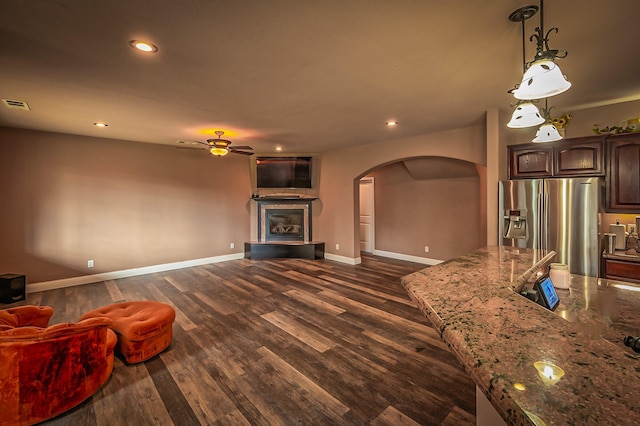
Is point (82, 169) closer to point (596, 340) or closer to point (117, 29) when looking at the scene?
point (117, 29)

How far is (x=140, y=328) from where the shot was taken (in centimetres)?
250

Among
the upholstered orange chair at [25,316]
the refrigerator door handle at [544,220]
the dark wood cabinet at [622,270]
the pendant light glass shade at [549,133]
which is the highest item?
the pendant light glass shade at [549,133]

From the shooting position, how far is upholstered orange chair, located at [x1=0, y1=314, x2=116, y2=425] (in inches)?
71.0

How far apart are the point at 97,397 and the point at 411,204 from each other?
6120 mm

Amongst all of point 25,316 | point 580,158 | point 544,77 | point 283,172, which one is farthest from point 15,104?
point 580,158

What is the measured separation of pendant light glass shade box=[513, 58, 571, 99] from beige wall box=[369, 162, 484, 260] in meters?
4.39

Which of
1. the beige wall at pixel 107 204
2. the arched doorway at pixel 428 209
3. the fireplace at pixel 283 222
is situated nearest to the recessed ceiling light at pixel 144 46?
the beige wall at pixel 107 204

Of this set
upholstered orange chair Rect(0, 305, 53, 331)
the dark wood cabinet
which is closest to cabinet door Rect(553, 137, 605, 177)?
the dark wood cabinet

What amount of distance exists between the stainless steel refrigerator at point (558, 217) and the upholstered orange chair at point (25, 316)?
5.11 m

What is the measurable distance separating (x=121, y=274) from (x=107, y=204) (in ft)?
4.46

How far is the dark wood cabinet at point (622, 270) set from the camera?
283 cm

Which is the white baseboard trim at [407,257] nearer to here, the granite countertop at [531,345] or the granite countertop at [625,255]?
the granite countertop at [625,255]

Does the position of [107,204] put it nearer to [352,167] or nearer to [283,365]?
[283,365]

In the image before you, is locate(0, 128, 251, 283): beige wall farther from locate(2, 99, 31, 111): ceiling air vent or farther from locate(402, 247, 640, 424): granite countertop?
locate(402, 247, 640, 424): granite countertop
